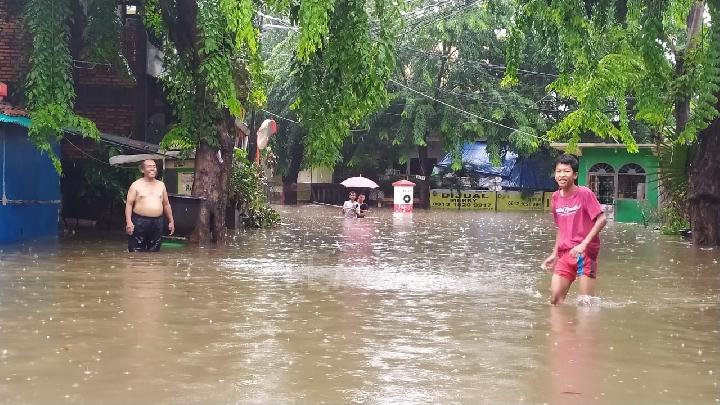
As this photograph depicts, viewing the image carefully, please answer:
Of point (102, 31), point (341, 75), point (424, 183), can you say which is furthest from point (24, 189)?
point (424, 183)

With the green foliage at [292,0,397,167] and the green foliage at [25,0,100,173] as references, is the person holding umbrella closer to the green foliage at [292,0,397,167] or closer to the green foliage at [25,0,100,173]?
the green foliage at [292,0,397,167]

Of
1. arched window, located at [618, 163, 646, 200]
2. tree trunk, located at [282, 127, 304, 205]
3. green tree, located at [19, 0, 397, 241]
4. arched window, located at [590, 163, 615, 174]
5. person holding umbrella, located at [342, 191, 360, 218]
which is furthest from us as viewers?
tree trunk, located at [282, 127, 304, 205]

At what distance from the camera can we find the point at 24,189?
61.1ft

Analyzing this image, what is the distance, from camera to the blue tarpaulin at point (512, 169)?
5066 centimetres

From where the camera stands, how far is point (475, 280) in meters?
13.2

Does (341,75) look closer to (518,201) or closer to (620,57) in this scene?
(620,57)

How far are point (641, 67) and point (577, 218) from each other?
41.7ft

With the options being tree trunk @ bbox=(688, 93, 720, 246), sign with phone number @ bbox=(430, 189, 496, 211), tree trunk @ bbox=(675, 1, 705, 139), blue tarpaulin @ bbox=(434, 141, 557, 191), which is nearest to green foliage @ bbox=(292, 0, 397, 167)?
tree trunk @ bbox=(688, 93, 720, 246)

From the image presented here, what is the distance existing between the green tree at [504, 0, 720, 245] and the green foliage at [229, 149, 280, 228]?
7.52 meters

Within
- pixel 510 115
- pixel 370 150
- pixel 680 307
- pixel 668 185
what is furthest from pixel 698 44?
pixel 370 150

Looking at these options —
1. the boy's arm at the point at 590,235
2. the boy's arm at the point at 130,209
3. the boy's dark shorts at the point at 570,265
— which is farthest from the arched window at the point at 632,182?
the boy's arm at the point at 590,235

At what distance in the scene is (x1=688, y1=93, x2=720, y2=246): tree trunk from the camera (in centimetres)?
2048

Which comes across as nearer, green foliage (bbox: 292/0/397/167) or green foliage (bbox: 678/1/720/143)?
green foliage (bbox: 292/0/397/167)

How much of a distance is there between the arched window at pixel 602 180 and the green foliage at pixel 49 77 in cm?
2471
